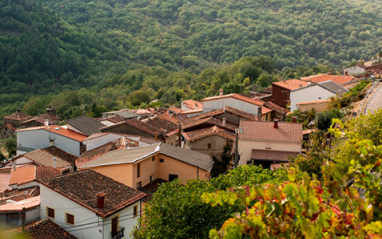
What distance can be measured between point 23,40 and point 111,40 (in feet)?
139

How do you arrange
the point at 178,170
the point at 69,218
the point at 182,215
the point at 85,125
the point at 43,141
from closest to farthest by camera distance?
the point at 182,215 → the point at 69,218 → the point at 178,170 → the point at 43,141 → the point at 85,125

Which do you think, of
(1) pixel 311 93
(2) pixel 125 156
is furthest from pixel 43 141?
(1) pixel 311 93

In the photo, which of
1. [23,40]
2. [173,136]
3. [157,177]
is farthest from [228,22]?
[157,177]

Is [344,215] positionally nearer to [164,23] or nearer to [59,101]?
[59,101]

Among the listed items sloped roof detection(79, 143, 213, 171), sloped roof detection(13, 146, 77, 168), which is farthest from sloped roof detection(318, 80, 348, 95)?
sloped roof detection(13, 146, 77, 168)

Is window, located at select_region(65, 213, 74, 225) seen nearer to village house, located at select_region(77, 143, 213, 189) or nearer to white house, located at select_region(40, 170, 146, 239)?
white house, located at select_region(40, 170, 146, 239)

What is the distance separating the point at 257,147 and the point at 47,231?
1550cm

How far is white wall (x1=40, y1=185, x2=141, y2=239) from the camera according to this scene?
14375 millimetres

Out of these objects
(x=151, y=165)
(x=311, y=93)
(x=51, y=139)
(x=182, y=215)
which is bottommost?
(x=51, y=139)

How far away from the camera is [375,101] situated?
26.0 metres

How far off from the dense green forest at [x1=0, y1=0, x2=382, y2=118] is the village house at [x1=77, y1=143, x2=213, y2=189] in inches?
1639

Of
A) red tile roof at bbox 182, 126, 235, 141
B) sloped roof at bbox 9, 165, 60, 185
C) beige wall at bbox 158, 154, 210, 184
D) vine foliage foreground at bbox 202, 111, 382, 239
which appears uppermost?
vine foliage foreground at bbox 202, 111, 382, 239

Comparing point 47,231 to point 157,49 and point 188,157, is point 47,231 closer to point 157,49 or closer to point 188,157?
point 188,157

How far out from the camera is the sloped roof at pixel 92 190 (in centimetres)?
1470
